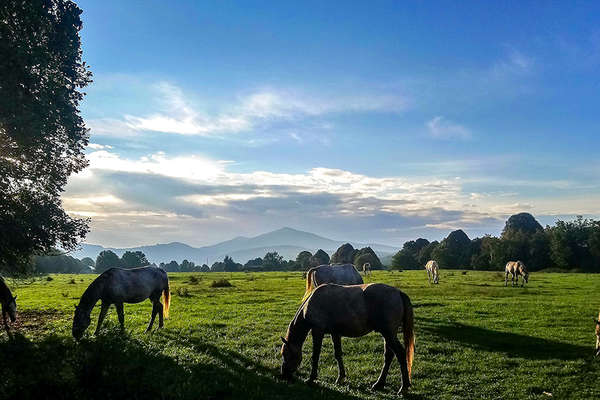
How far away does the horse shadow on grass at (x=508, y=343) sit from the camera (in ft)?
45.3

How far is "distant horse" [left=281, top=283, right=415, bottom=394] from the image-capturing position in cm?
995

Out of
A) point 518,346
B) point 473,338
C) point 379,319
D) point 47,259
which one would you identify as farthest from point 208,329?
point 47,259

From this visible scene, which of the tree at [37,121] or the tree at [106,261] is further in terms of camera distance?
the tree at [106,261]

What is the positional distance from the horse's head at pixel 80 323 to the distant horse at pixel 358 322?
837 cm

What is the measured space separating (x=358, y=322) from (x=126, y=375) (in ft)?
19.1

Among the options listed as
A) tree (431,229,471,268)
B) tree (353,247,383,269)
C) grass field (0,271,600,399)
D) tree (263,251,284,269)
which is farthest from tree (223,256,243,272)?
grass field (0,271,600,399)

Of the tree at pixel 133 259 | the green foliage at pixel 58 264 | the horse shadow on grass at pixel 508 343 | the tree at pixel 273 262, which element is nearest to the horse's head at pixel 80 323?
the horse shadow on grass at pixel 508 343

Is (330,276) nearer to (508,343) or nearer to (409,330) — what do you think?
(508,343)

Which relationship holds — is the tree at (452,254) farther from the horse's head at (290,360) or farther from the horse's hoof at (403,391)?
the horse's head at (290,360)

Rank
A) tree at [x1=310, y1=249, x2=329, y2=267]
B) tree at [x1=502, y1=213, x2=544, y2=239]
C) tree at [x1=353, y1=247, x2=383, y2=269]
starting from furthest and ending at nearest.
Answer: tree at [x1=502, y1=213, x2=544, y2=239], tree at [x1=310, y1=249, x2=329, y2=267], tree at [x1=353, y1=247, x2=383, y2=269]

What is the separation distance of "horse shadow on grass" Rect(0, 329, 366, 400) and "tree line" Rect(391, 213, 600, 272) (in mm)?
84154

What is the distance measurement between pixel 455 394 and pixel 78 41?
20.7 meters

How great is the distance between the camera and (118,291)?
15.4 m

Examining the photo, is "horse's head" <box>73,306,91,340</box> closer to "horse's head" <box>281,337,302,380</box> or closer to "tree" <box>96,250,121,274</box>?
"horse's head" <box>281,337,302,380</box>
